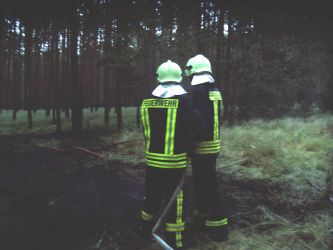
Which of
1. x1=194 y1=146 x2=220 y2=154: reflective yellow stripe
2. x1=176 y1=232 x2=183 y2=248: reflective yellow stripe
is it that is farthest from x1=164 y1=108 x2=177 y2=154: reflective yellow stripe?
x1=176 y1=232 x2=183 y2=248: reflective yellow stripe

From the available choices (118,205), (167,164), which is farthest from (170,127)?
(118,205)

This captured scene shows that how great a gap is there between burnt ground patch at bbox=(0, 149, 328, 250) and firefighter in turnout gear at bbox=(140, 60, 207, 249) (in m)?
0.36

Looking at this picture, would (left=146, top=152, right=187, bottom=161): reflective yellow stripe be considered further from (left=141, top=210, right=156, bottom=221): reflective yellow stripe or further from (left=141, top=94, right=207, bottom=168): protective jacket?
(left=141, top=210, right=156, bottom=221): reflective yellow stripe

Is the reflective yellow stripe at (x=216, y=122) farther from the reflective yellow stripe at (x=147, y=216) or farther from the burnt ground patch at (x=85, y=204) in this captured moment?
the reflective yellow stripe at (x=147, y=216)

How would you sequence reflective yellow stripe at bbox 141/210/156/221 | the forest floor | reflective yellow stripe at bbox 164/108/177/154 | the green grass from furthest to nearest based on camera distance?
1. the green grass
2. the forest floor
3. reflective yellow stripe at bbox 141/210/156/221
4. reflective yellow stripe at bbox 164/108/177/154

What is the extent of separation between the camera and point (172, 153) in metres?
3.97

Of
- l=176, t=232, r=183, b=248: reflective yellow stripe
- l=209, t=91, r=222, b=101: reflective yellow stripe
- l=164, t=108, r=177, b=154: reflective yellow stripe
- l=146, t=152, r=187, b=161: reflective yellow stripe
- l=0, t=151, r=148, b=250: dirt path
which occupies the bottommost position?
l=0, t=151, r=148, b=250: dirt path

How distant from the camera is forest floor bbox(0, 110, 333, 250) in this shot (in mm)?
4359

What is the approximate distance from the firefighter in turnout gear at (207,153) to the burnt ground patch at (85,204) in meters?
0.33

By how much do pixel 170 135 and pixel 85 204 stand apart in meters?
2.66

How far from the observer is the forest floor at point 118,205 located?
14.3 feet

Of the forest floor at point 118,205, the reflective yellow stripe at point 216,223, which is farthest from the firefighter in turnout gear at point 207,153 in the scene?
the forest floor at point 118,205

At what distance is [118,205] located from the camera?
19.2 feet

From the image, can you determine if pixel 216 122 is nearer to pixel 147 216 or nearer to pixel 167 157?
pixel 167 157
